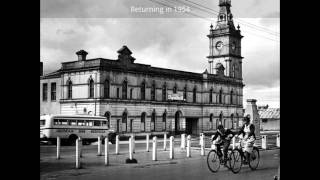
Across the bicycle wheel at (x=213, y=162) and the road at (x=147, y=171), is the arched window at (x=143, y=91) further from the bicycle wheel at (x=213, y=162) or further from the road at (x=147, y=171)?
the bicycle wheel at (x=213, y=162)

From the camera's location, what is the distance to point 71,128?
71.2 ft

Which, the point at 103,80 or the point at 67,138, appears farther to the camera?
the point at 103,80

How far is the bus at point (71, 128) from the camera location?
20.9 meters

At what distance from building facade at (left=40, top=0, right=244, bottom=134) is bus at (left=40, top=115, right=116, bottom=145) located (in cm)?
243

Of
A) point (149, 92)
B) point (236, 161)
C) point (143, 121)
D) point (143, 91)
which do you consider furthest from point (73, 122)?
point (236, 161)

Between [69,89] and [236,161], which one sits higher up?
[69,89]

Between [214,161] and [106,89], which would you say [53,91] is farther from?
[214,161]

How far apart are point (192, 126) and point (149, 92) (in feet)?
19.0

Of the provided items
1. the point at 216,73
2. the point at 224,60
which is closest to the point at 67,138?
the point at 224,60
